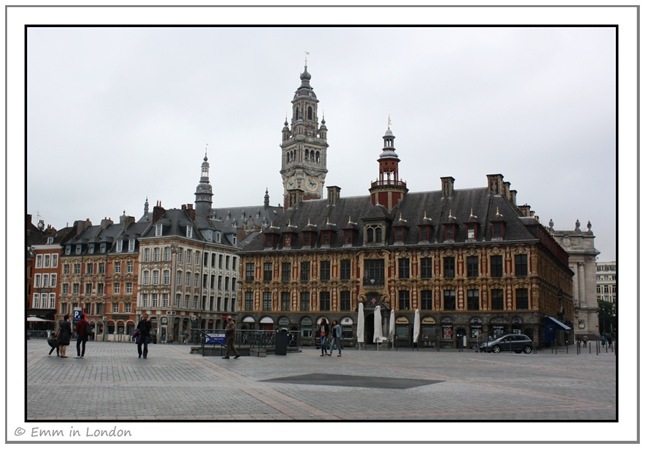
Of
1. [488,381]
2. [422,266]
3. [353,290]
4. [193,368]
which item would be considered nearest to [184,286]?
[353,290]

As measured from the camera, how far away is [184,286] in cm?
7756

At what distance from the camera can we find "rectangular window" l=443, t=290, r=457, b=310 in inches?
2295

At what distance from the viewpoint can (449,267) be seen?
58875 mm

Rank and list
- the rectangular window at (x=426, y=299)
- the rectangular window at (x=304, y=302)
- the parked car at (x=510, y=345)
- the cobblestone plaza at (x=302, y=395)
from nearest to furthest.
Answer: the cobblestone plaza at (x=302, y=395) → the parked car at (x=510, y=345) → the rectangular window at (x=426, y=299) → the rectangular window at (x=304, y=302)

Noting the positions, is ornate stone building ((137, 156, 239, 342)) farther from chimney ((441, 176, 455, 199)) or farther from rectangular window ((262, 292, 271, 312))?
chimney ((441, 176, 455, 199))

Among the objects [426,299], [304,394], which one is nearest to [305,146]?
[426,299]

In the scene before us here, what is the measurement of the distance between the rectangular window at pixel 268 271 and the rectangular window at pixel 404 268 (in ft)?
41.9

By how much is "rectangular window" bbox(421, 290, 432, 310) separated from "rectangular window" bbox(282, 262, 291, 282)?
42.3 ft

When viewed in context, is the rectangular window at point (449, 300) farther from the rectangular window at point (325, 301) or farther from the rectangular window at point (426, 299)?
the rectangular window at point (325, 301)

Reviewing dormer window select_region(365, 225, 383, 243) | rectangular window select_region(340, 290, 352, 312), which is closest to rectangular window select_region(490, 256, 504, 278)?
dormer window select_region(365, 225, 383, 243)

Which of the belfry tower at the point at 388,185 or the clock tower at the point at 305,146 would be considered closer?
the belfry tower at the point at 388,185

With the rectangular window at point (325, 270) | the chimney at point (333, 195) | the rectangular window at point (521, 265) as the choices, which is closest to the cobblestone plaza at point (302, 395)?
the rectangular window at point (521, 265)

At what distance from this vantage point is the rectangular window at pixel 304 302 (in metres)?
64.2

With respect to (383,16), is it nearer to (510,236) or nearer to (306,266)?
(510,236)
